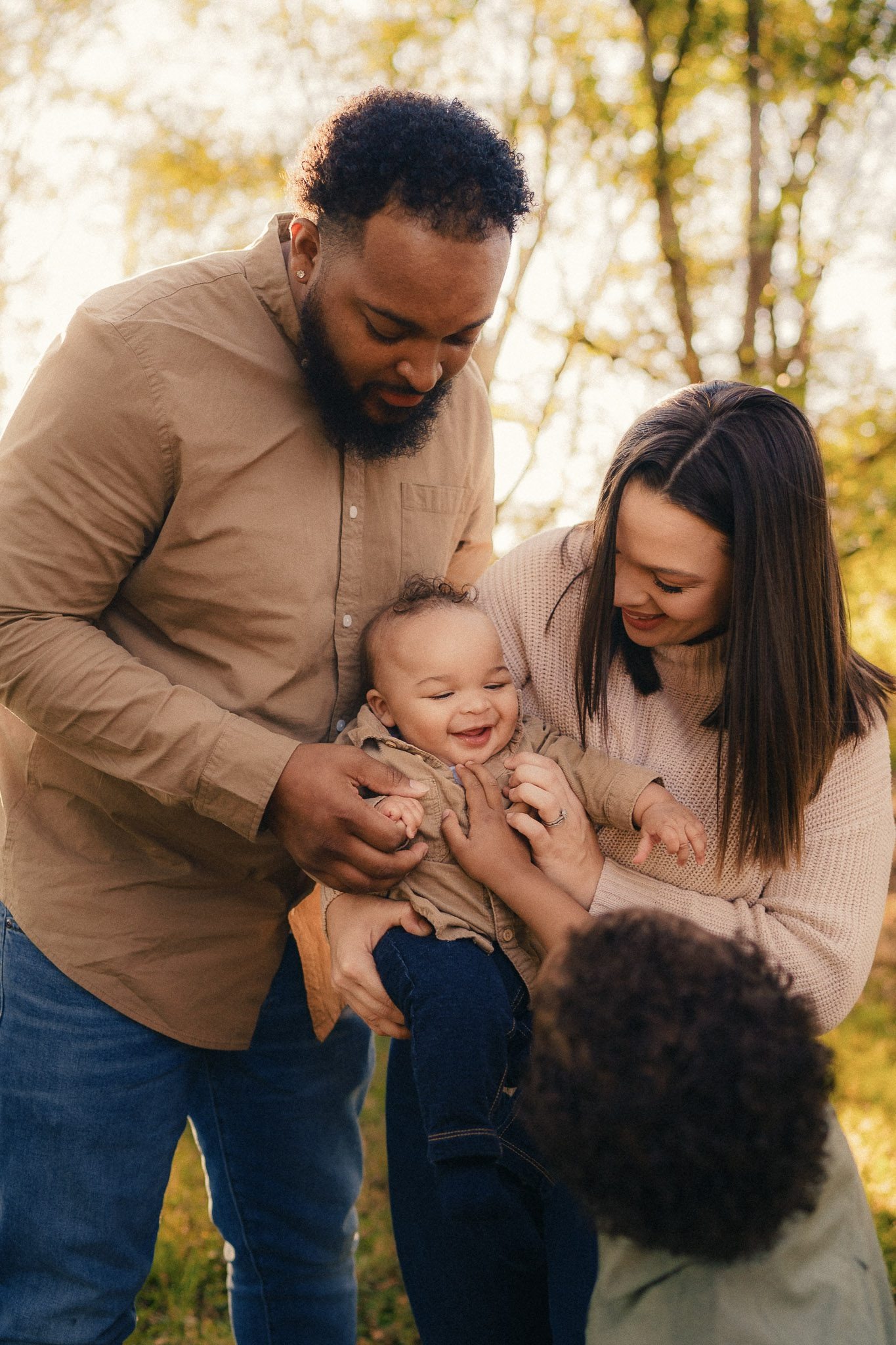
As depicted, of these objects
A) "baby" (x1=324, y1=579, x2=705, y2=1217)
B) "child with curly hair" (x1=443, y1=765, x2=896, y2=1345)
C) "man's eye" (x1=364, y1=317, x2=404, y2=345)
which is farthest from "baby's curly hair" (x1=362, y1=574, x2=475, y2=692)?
"child with curly hair" (x1=443, y1=765, x2=896, y2=1345)

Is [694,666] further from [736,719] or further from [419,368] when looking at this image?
[419,368]

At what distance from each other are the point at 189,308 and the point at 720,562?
3.53 ft

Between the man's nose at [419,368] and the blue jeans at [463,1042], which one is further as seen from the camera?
the man's nose at [419,368]

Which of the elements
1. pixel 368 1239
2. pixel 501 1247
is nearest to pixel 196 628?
pixel 501 1247

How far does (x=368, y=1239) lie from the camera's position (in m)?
3.88

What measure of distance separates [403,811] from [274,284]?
1024mm

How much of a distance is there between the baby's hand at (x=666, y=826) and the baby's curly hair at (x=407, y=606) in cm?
36

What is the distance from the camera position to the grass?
342 centimetres

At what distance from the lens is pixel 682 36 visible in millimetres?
5801

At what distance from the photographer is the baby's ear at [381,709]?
236 cm

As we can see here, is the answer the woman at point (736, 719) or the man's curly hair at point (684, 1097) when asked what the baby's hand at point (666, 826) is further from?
the man's curly hair at point (684, 1097)

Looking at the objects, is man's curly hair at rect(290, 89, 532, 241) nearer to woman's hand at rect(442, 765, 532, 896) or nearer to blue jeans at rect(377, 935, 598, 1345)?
woman's hand at rect(442, 765, 532, 896)

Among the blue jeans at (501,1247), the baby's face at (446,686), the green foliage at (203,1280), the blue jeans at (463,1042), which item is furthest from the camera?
the green foliage at (203,1280)

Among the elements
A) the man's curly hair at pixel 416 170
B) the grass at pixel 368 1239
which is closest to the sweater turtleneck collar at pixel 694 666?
the man's curly hair at pixel 416 170
